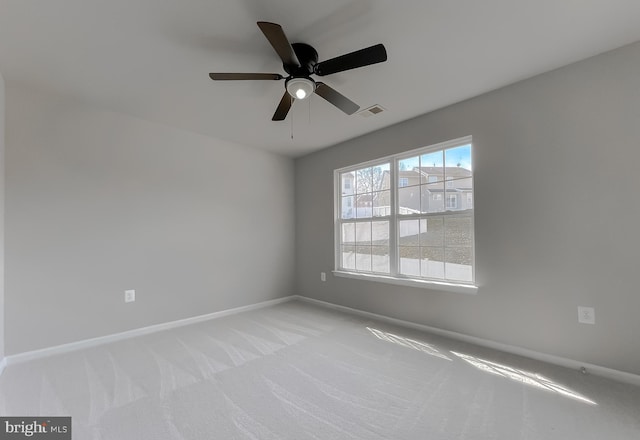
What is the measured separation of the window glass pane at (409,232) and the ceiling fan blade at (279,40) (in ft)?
7.16

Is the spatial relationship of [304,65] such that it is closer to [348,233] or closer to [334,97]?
[334,97]

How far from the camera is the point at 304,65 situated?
185 centimetres

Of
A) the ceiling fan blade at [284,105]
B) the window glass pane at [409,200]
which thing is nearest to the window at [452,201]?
the window glass pane at [409,200]

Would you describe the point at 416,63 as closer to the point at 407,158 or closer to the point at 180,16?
the point at 407,158

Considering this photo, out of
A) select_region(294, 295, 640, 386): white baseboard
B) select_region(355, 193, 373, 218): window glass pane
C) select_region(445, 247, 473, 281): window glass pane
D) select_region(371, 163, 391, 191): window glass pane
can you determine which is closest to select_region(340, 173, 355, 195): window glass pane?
select_region(355, 193, 373, 218): window glass pane

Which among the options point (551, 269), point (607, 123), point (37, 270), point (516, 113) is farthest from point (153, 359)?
point (607, 123)

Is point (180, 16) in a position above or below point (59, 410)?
above

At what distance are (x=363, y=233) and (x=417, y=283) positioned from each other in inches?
40.8

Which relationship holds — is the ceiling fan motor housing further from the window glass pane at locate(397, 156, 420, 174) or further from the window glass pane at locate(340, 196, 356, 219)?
the window glass pane at locate(340, 196, 356, 219)

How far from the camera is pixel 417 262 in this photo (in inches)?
123

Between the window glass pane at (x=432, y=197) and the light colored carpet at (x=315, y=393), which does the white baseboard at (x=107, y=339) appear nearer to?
the light colored carpet at (x=315, y=393)

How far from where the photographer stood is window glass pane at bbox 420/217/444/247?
295 centimetres

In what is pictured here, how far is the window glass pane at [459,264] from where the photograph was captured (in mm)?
2732

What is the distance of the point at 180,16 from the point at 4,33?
3.95ft
